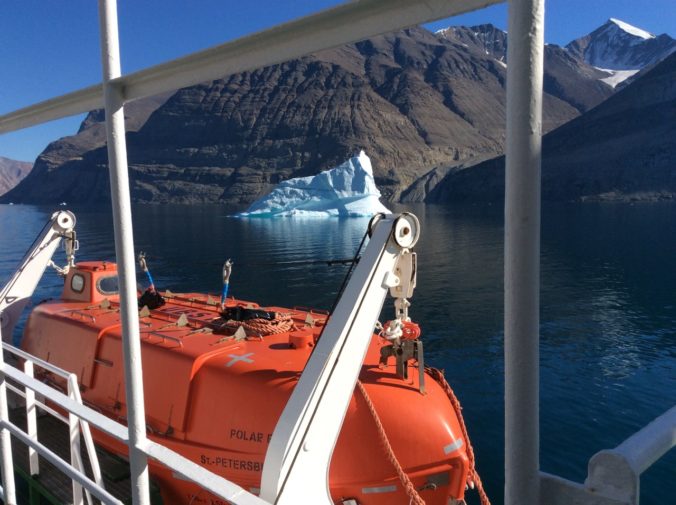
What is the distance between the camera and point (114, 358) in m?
7.61

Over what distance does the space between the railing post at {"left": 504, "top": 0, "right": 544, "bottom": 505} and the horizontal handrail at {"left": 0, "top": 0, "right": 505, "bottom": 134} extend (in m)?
0.16

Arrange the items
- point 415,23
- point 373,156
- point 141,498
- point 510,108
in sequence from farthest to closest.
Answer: point 373,156
point 141,498
point 415,23
point 510,108

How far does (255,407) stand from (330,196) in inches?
3061

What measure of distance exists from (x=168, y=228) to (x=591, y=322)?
2090 inches

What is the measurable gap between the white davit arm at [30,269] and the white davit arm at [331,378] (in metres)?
8.79

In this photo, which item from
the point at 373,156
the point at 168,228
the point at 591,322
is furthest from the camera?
the point at 373,156

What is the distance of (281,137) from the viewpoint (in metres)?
158

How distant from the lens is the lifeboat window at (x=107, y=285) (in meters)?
10.1

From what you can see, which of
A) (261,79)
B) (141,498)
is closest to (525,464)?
(141,498)

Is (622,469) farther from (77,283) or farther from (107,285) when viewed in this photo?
(77,283)

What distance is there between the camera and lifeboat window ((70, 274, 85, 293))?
10.1m

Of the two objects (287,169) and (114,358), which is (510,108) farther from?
(287,169)

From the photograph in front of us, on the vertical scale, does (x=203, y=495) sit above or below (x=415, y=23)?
below

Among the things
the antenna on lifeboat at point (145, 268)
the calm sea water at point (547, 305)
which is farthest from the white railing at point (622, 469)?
the calm sea water at point (547, 305)
